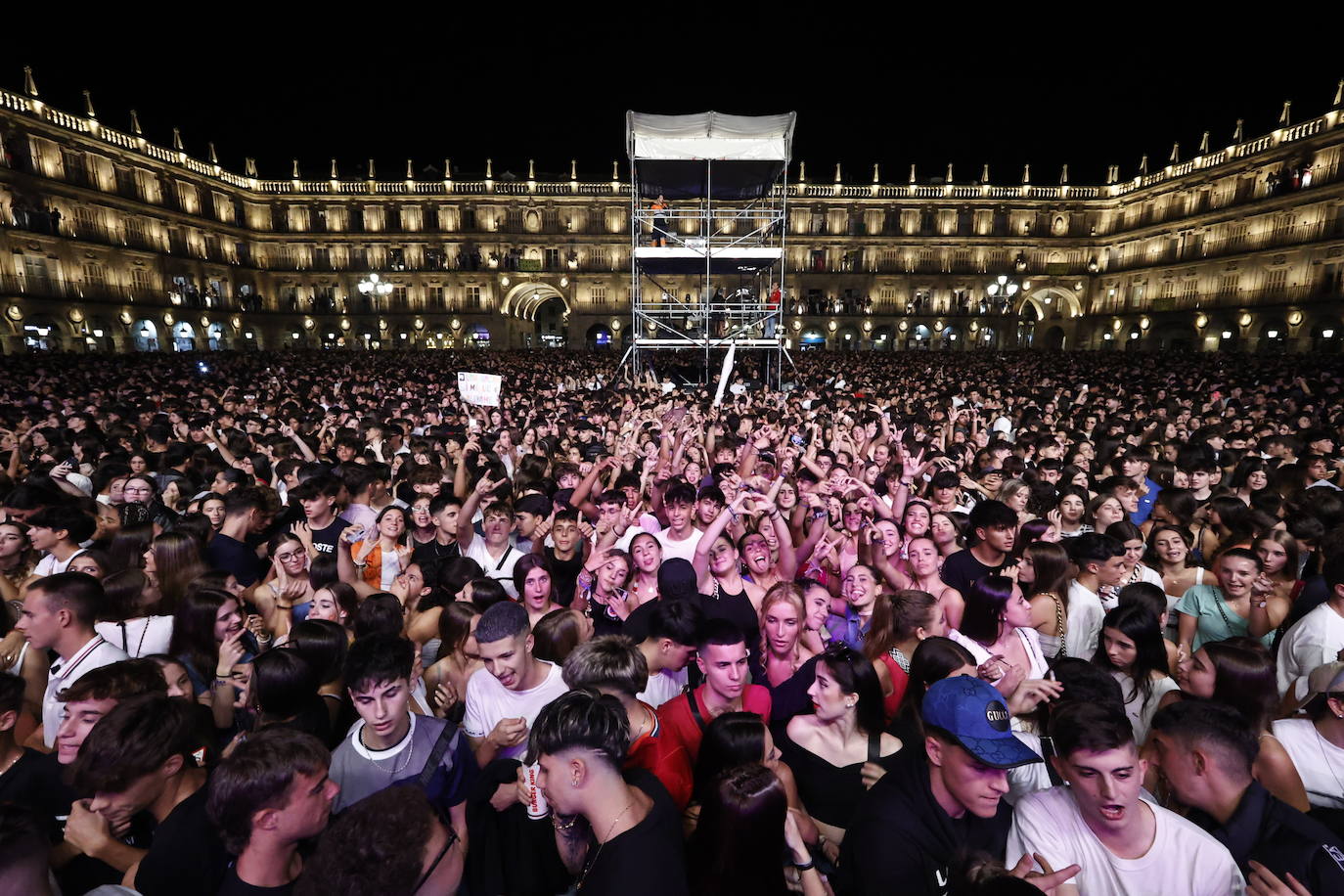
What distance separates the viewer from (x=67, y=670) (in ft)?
10.8

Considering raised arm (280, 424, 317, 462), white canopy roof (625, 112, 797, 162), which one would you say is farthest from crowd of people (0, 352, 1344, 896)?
white canopy roof (625, 112, 797, 162)

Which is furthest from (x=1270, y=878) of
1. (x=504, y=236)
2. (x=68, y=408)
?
(x=504, y=236)

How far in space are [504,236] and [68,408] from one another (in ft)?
140

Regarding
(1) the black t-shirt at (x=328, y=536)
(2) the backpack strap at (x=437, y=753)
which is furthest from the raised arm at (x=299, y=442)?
(2) the backpack strap at (x=437, y=753)

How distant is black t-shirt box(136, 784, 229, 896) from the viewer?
2.14 metres

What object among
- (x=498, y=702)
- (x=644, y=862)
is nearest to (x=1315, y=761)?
(x=644, y=862)

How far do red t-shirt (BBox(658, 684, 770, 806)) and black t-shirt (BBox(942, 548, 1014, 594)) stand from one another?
2.29 m

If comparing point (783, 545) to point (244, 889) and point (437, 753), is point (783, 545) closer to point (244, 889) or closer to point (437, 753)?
point (437, 753)

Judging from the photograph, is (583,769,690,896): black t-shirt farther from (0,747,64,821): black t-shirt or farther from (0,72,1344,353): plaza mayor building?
(0,72,1344,353): plaza mayor building

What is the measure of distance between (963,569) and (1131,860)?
9.41 ft

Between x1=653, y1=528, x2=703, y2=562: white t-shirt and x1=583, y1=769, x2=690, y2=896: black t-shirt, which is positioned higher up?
x1=653, y1=528, x2=703, y2=562: white t-shirt

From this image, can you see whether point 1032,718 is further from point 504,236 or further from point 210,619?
point 504,236

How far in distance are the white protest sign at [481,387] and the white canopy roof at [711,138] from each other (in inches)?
408

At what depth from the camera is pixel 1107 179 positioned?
169 ft
